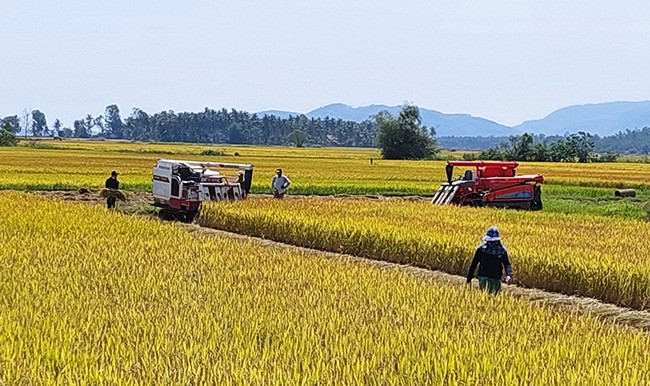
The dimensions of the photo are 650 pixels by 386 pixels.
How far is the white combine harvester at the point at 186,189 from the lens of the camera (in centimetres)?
2498

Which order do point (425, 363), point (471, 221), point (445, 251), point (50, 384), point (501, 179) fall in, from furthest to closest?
point (501, 179)
point (471, 221)
point (445, 251)
point (425, 363)
point (50, 384)

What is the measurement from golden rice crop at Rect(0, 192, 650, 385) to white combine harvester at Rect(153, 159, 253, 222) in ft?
39.3

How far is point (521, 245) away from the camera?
15570mm

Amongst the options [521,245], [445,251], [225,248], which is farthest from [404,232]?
[225,248]

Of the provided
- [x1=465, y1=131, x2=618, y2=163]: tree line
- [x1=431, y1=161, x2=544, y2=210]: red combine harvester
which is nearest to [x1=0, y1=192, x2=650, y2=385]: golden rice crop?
[x1=431, y1=161, x2=544, y2=210]: red combine harvester

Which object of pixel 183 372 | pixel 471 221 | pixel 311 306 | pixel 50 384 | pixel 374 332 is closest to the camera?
pixel 50 384

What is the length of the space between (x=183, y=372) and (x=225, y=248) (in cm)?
904

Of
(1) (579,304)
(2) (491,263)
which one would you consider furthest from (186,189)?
(2) (491,263)

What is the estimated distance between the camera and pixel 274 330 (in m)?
7.80

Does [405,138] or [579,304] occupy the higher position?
[405,138]

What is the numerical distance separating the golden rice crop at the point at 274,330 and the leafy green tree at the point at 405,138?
87843mm

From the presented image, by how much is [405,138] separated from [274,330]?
307 feet

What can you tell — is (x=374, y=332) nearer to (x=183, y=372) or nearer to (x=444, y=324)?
(x=444, y=324)

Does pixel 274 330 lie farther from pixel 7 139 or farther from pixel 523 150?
pixel 7 139
